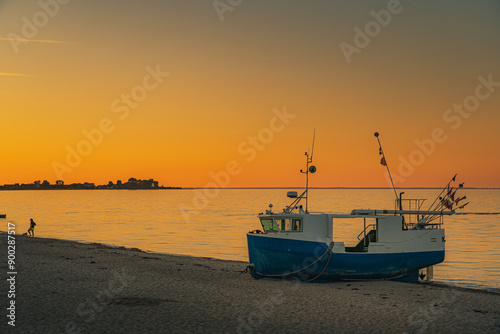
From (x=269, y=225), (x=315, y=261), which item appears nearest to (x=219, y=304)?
(x=315, y=261)

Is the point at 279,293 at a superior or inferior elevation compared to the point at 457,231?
superior

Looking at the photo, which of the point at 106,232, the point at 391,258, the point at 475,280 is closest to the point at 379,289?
the point at 391,258

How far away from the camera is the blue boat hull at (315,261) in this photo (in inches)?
890

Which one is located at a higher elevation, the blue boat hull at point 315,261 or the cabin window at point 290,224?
the cabin window at point 290,224

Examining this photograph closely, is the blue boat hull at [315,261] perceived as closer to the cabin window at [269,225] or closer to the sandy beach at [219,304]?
the sandy beach at [219,304]

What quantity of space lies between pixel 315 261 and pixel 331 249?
929 millimetres

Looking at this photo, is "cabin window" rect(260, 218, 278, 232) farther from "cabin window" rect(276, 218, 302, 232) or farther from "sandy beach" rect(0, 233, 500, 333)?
"sandy beach" rect(0, 233, 500, 333)

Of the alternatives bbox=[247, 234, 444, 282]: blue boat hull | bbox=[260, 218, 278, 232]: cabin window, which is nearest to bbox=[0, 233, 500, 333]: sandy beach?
bbox=[247, 234, 444, 282]: blue boat hull

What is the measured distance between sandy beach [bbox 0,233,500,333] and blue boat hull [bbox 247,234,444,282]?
50cm

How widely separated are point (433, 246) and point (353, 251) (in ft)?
13.1

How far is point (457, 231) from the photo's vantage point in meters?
68.0

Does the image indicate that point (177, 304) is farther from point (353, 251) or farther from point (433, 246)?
point (433, 246)

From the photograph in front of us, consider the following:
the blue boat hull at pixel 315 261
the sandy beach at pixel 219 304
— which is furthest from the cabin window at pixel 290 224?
the sandy beach at pixel 219 304

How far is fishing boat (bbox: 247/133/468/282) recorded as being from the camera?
22.7 metres
